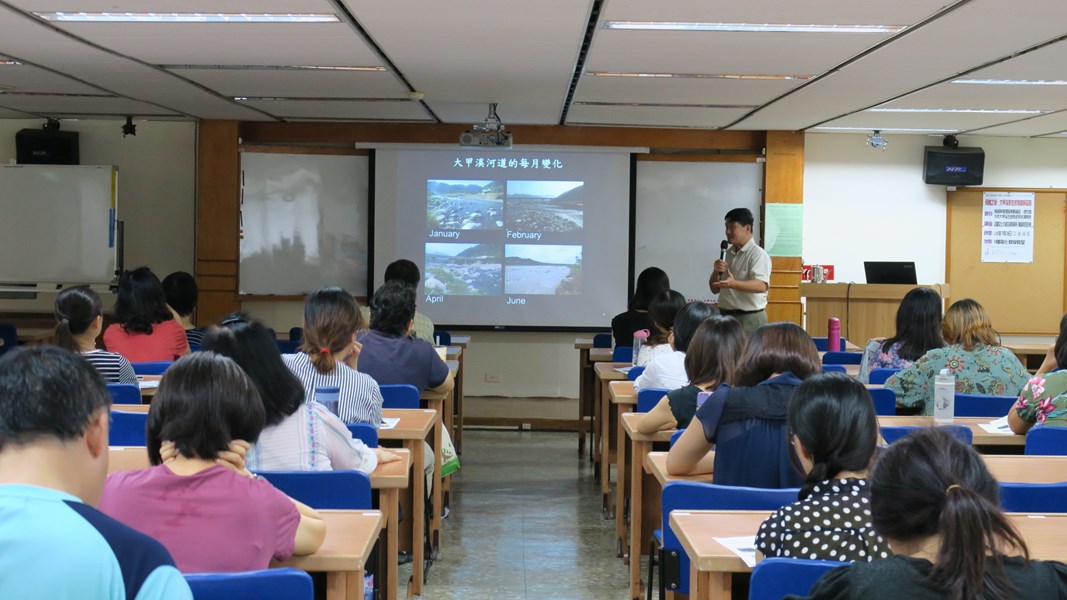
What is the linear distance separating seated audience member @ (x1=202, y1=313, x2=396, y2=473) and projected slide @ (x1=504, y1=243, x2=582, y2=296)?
20.7 feet

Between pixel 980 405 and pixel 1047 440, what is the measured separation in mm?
946

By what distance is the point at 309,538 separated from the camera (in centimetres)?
237

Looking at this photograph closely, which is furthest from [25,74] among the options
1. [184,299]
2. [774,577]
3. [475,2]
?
[774,577]

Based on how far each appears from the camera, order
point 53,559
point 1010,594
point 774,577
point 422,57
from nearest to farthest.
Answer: point 53,559 < point 1010,594 < point 774,577 < point 422,57

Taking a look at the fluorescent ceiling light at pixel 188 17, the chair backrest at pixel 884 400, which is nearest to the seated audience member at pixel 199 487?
the fluorescent ceiling light at pixel 188 17

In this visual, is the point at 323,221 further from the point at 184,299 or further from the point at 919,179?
the point at 919,179

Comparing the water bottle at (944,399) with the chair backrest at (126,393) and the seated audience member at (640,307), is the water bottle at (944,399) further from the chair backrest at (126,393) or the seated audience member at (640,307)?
the chair backrest at (126,393)

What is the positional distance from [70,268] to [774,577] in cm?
873

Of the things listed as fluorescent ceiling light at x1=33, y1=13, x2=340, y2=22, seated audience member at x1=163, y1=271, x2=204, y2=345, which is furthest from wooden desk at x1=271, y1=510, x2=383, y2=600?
seated audience member at x1=163, y1=271, x2=204, y2=345

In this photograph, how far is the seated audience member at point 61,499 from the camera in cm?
132

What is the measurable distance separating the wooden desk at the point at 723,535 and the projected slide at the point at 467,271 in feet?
22.6

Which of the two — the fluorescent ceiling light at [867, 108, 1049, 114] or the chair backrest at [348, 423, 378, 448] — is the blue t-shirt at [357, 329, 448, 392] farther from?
the fluorescent ceiling light at [867, 108, 1049, 114]

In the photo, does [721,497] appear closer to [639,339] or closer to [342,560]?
[342,560]

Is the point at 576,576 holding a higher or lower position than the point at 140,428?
lower
